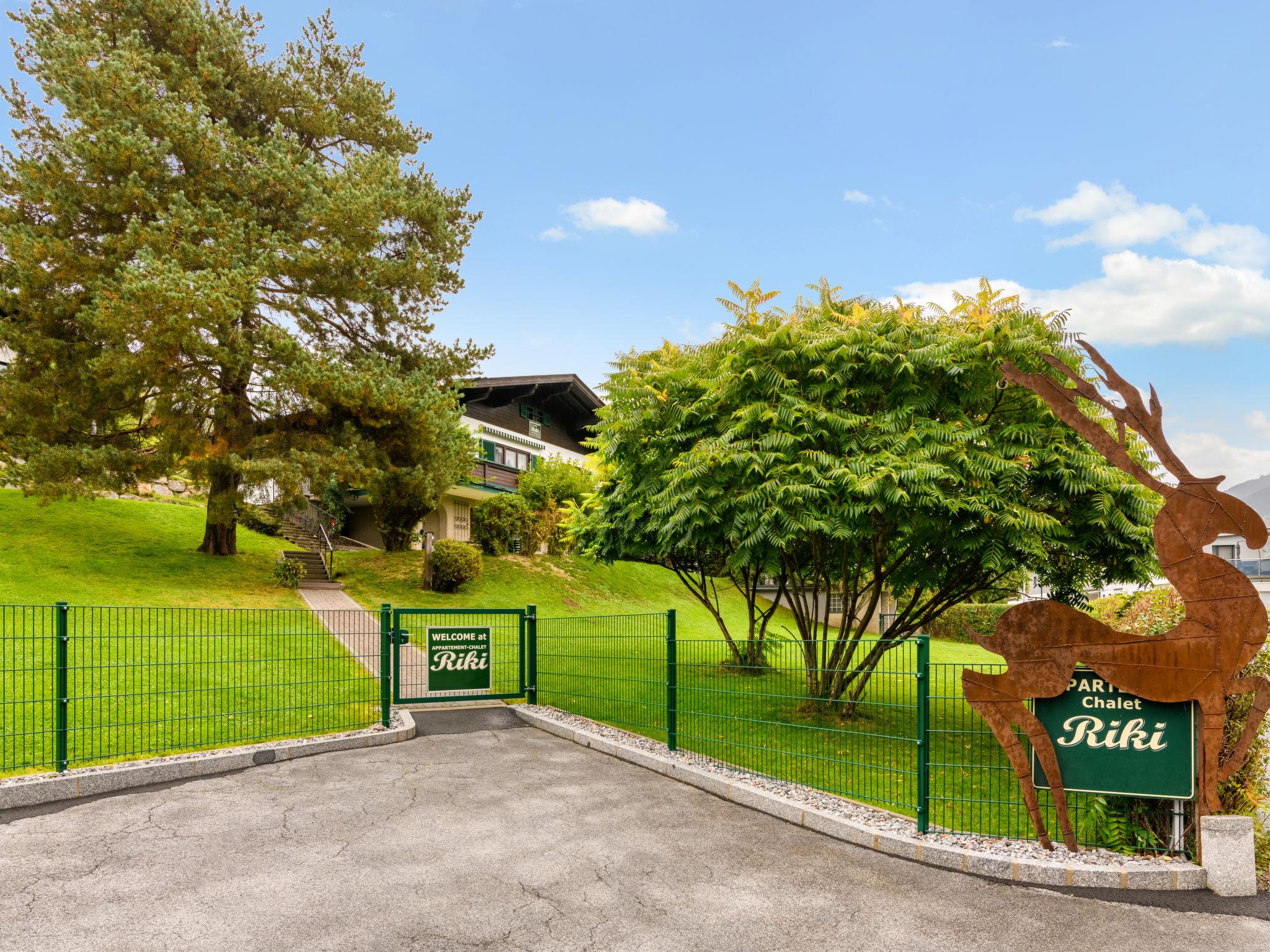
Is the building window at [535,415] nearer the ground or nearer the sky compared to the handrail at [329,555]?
nearer the sky

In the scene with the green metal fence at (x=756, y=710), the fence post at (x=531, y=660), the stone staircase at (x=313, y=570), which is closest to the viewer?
the green metal fence at (x=756, y=710)

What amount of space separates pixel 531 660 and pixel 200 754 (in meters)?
4.83

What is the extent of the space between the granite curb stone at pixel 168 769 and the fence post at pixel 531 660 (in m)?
2.51

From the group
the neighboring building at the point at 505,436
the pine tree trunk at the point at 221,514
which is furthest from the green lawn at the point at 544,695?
the neighboring building at the point at 505,436

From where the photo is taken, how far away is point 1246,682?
5.46 meters

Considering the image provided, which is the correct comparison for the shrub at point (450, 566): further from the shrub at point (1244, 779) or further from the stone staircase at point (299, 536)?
the shrub at point (1244, 779)

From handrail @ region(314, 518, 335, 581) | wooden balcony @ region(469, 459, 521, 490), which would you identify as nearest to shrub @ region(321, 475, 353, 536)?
handrail @ region(314, 518, 335, 581)

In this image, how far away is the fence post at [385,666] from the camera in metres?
10.3

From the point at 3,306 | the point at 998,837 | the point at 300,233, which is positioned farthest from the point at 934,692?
the point at 3,306

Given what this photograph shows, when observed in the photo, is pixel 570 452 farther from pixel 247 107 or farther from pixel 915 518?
pixel 915 518

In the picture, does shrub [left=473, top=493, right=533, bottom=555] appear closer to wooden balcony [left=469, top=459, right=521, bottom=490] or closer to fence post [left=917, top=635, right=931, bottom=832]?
wooden balcony [left=469, top=459, right=521, bottom=490]

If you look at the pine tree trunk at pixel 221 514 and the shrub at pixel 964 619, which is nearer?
the pine tree trunk at pixel 221 514

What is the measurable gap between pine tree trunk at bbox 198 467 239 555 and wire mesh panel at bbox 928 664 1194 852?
18.3 m

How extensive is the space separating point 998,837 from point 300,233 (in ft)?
68.4
